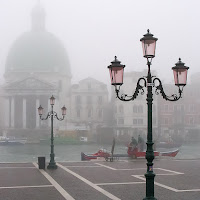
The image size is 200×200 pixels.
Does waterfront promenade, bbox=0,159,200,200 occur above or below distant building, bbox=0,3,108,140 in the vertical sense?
below

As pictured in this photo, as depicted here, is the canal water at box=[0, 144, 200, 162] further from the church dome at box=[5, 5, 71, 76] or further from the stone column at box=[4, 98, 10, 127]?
the church dome at box=[5, 5, 71, 76]

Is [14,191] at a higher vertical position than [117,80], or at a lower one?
lower

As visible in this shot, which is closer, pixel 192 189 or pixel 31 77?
pixel 192 189

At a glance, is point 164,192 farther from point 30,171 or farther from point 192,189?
point 30,171

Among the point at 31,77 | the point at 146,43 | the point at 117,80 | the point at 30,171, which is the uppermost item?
the point at 31,77

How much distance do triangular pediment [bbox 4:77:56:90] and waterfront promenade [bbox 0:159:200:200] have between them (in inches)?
2748

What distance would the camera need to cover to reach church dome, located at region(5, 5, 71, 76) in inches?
4156

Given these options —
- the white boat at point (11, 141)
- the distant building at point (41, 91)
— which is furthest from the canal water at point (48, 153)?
the distant building at point (41, 91)

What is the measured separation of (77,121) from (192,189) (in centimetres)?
8445

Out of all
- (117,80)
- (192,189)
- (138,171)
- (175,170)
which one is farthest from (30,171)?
(117,80)

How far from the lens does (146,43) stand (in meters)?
10.4

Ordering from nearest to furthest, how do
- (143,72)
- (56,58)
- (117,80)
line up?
(117,80) → (143,72) → (56,58)

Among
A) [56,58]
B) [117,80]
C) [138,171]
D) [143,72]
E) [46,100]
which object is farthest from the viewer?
[56,58]

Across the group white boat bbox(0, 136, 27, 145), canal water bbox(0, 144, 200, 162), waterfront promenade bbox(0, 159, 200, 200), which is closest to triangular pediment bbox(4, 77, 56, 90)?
white boat bbox(0, 136, 27, 145)
